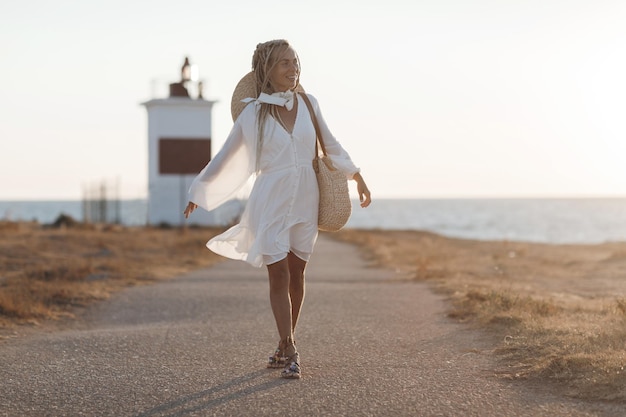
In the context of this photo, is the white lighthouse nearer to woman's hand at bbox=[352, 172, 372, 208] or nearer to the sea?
the sea

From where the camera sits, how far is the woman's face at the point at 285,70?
5.81 metres

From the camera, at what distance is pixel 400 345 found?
6777 mm

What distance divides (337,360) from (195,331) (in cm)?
208

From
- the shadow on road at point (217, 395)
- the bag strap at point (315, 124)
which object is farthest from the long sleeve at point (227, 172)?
the shadow on road at point (217, 395)

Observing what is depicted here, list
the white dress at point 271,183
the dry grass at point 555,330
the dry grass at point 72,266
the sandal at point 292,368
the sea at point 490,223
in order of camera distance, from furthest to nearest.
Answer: the sea at point 490,223 < the dry grass at point 72,266 < the white dress at point 271,183 < the sandal at point 292,368 < the dry grass at point 555,330

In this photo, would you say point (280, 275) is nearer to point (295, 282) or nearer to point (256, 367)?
point (295, 282)

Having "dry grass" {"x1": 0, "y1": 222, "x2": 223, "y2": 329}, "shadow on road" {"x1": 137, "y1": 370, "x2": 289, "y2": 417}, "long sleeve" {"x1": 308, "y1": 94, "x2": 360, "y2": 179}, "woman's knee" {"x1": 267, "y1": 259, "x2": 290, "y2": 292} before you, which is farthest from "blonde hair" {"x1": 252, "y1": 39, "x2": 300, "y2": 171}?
"dry grass" {"x1": 0, "y1": 222, "x2": 223, "y2": 329}

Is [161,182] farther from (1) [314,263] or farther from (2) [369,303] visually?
(2) [369,303]

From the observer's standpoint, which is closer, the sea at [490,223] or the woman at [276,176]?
the woman at [276,176]

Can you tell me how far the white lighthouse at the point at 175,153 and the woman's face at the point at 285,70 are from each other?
29.0 meters

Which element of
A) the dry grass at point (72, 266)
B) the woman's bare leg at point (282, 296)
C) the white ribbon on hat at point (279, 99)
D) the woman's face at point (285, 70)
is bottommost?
the dry grass at point (72, 266)

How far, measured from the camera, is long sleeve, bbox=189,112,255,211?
5891 mm

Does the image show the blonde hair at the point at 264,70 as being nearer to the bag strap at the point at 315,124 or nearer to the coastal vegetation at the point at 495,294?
the bag strap at the point at 315,124

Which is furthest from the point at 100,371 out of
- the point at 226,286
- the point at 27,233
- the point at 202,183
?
the point at 27,233
